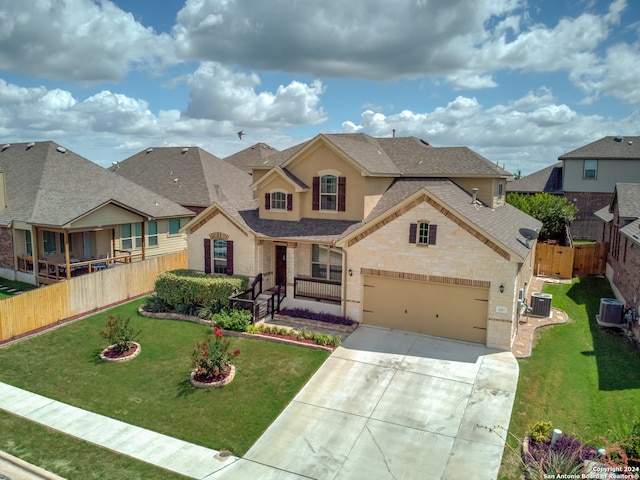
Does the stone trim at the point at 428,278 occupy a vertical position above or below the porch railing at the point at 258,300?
above

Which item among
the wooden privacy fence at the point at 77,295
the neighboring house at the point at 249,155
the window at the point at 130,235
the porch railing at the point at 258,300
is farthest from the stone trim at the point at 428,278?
the neighboring house at the point at 249,155

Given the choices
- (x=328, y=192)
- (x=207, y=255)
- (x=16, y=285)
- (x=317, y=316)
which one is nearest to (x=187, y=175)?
(x=16, y=285)

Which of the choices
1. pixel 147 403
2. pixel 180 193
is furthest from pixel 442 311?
pixel 180 193

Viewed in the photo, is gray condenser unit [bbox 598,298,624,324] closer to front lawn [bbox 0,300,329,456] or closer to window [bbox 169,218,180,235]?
front lawn [bbox 0,300,329,456]

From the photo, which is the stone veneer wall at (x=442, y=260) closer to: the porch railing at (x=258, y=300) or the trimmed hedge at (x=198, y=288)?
the porch railing at (x=258, y=300)

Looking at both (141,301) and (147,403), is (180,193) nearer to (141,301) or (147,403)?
(141,301)

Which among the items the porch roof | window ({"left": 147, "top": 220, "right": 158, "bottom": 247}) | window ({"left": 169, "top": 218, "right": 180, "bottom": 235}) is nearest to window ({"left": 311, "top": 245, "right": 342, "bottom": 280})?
the porch roof
